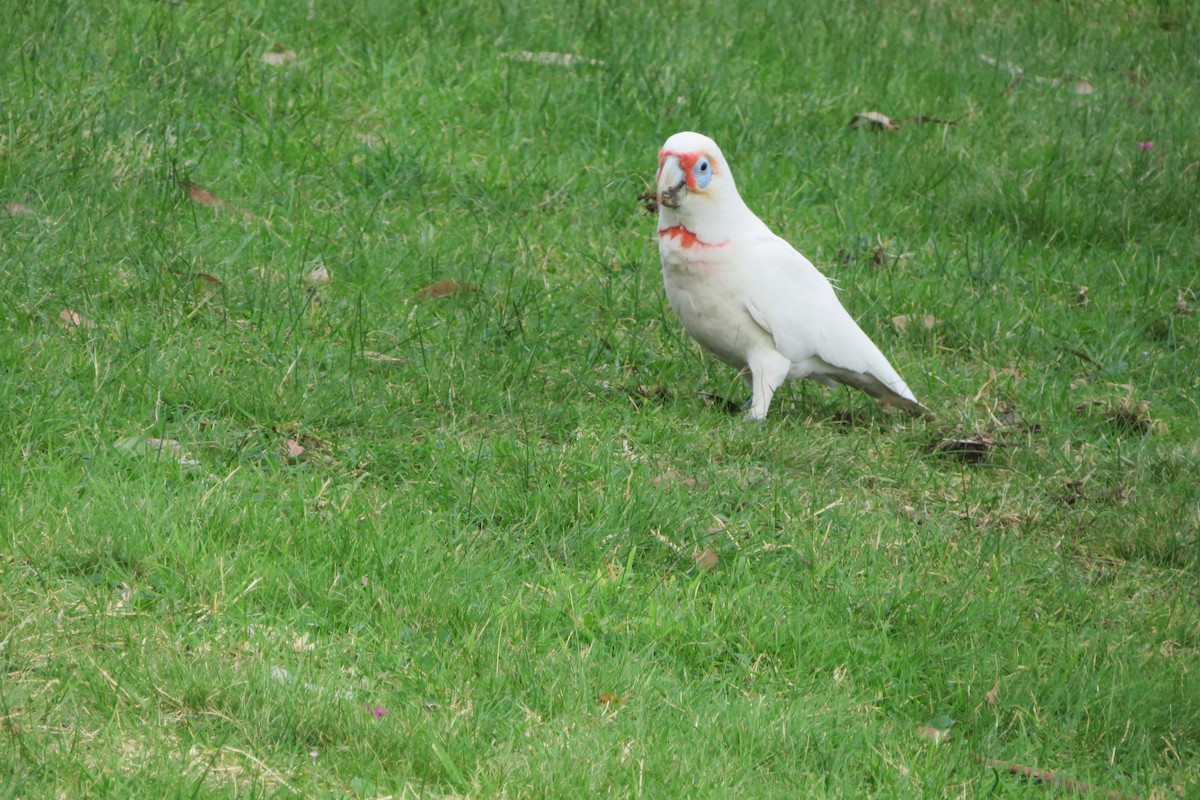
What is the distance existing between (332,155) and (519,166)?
76 cm

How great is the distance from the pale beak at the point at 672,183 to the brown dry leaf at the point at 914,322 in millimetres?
1359

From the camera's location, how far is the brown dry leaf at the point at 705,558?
3.75 meters

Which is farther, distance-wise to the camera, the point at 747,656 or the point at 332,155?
the point at 332,155

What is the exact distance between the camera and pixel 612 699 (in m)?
3.14

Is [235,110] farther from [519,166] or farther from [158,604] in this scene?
[158,604]

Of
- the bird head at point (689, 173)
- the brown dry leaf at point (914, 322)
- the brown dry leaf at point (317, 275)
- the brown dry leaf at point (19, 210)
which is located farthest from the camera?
the brown dry leaf at point (914, 322)

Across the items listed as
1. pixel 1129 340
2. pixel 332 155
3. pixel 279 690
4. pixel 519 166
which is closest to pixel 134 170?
pixel 332 155

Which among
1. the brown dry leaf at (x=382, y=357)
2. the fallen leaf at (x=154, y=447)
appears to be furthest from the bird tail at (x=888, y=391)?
the fallen leaf at (x=154, y=447)

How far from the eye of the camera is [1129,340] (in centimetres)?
561

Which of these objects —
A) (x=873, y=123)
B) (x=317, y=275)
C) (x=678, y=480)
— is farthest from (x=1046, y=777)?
(x=873, y=123)

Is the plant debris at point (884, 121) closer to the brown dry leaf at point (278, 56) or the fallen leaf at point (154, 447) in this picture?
the brown dry leaf at point (278, 56)

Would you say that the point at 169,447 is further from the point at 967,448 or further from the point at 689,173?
the point at 967,448

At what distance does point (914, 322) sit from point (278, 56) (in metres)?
3.01

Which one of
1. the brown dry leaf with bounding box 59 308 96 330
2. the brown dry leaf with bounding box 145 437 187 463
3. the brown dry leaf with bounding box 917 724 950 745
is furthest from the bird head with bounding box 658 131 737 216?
the brown dry leaf with bounding box 917 724 950 745
